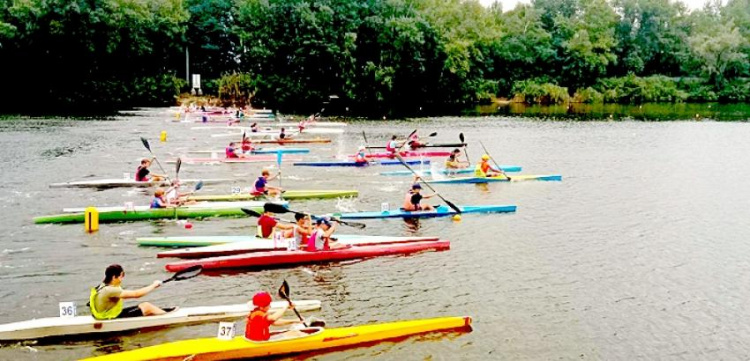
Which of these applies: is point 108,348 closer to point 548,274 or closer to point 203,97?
point 548,274

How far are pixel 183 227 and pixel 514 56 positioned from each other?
74.9 m

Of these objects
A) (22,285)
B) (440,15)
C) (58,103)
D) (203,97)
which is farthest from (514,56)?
(22,285)

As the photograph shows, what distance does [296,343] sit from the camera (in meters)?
11.5

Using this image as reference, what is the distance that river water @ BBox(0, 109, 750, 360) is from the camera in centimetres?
1273

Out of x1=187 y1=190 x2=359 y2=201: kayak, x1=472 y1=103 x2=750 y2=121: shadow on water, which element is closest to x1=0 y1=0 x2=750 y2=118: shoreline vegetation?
x1=472 y1=103 x2=750 y2=121: shadow on water

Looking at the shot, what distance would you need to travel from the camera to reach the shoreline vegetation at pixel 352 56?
230 ft

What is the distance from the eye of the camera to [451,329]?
42.2ft

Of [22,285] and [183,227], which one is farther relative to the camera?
[183,227]

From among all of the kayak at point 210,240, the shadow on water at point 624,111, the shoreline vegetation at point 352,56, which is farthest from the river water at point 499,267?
the shoreline vegetation at point 352,56

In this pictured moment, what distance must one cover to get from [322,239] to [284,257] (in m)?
1.00

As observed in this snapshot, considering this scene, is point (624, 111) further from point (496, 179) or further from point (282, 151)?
point (496, 179)

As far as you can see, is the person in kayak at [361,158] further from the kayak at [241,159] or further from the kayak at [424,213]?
the kayak at [424,213]

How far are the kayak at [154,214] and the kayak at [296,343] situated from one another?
9565 mm

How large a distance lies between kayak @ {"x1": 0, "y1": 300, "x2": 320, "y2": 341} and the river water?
182mm
